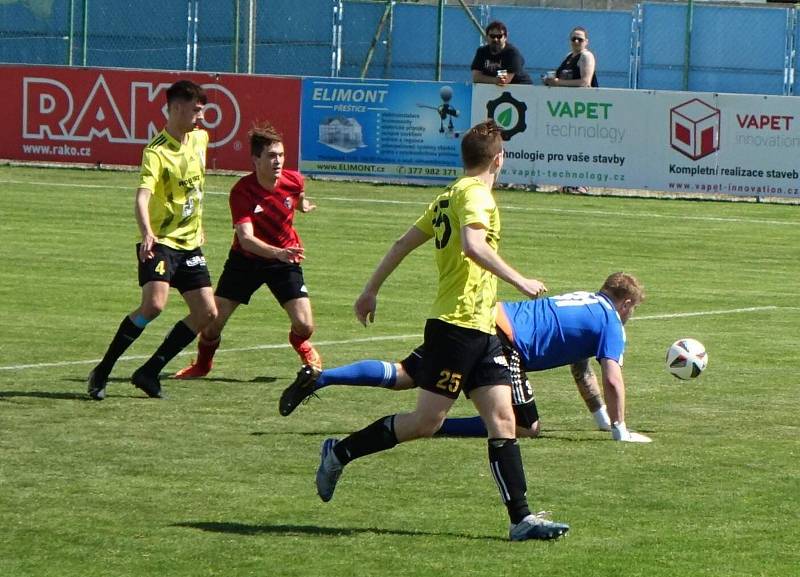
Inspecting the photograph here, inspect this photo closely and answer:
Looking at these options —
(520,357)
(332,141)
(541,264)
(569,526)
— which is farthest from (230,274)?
(332,141)

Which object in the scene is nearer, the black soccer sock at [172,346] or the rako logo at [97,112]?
the black soccer sock at [172,346]

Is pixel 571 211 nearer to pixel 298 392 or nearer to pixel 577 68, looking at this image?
pixel 577 68

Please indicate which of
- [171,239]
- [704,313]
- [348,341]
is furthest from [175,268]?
[704,313]

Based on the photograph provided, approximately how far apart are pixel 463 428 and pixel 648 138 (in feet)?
56.9

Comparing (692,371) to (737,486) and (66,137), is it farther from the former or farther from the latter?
(66,137)

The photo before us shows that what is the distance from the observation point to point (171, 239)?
11.4 meters

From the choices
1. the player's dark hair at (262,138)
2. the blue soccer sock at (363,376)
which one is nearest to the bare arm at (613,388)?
A: the blue soccer sock at (363,376)

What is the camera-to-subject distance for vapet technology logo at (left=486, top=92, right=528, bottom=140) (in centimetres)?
2697

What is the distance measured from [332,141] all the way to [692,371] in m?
17.3

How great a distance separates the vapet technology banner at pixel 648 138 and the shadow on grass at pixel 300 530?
19.6 meters

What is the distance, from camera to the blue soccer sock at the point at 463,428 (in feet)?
33.2

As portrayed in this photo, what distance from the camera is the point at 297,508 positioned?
8.16 metres

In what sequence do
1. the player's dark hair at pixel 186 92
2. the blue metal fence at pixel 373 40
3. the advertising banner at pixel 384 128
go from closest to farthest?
the player's dark hair at pixel 186 92
the advertising banner at pixel 384 128
the blue metal fence at pixel 373 40

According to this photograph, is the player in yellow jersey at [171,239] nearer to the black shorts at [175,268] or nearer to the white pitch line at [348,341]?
the black shorts at [175,268]
